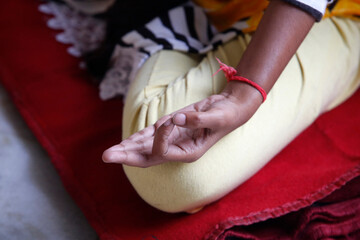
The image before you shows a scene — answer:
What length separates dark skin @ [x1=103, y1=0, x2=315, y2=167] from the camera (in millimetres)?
576

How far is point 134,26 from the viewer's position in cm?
106

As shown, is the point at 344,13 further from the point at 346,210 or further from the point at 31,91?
the point at 31,91

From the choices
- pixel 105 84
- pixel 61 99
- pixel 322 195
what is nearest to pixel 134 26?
pixel 105 84

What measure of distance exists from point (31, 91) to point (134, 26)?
1.09ft

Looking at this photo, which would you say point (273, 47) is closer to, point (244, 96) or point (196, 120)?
point (244, 96)

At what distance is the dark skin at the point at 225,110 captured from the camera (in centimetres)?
58

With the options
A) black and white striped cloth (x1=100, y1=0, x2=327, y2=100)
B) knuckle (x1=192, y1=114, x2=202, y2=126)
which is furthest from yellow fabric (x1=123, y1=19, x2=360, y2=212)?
knuckle (x1=192, y1=114, x2=202, y2=126)

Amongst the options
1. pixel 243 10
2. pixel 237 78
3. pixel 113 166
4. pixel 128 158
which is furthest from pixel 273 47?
pixel 113 166

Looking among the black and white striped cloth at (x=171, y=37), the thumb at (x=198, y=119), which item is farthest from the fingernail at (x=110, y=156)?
the black and white striped cloth at (x=171, y=37)

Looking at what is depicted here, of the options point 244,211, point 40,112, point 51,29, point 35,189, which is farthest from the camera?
point 51,29

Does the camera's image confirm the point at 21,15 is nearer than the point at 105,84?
No

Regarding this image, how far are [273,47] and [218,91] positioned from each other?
0.44ft

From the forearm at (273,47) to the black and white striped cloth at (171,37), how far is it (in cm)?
16

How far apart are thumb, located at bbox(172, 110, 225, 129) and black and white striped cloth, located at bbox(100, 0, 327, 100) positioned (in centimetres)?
31
